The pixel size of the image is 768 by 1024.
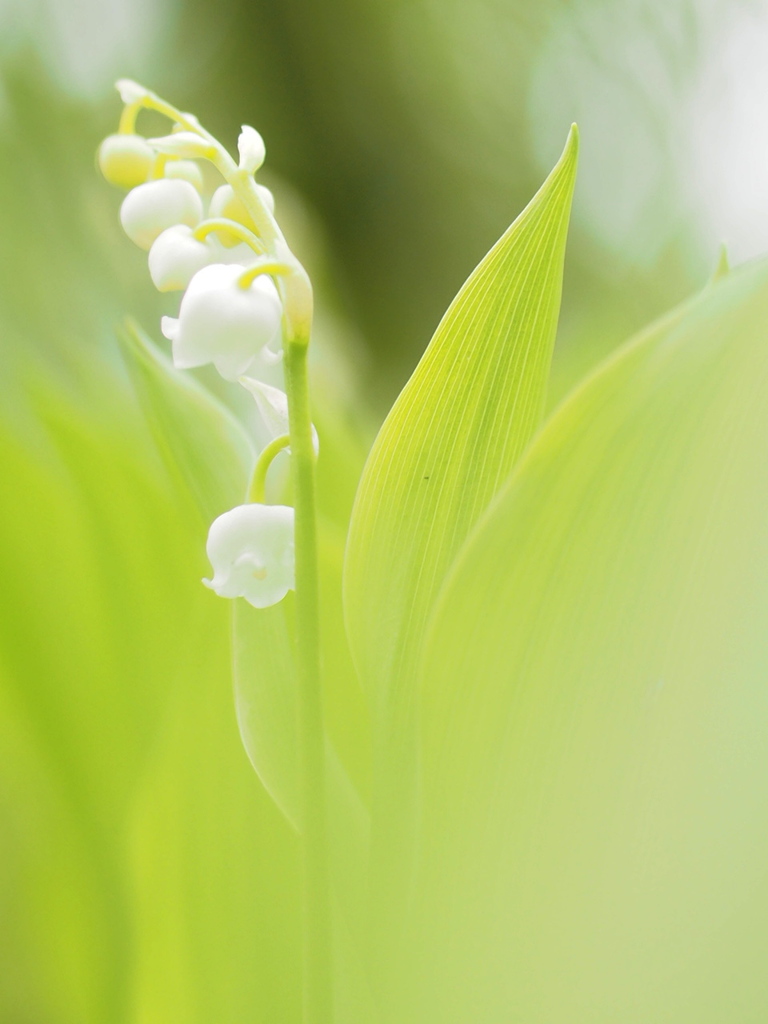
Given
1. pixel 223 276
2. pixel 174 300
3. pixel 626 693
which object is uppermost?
pixel 174 300

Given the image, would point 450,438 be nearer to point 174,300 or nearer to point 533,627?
point 533,627

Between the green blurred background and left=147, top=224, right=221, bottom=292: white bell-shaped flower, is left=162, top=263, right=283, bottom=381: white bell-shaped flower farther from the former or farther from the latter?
the green blurred background

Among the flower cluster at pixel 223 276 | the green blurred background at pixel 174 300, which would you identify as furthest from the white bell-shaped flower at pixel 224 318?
the green blurred background at pixel 174 300

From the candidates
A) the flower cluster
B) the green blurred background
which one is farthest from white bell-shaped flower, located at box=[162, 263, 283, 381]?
the green blurred background

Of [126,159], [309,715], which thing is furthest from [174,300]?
[309,715]

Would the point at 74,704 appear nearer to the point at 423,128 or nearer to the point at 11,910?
the point at 11,910

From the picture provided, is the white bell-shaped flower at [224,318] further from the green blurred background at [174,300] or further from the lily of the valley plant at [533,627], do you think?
the green blurred background at [174,300]
